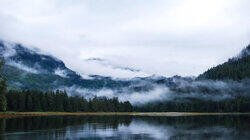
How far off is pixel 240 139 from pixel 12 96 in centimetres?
14186

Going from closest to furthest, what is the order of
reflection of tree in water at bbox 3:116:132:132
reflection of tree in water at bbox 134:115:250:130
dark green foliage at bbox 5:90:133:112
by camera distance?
reflection of tree in water at bbox 3:116:132:132
reflection of tree in water at bbox 134:115:250:130
dark green foliage at bbox 5:90:133:112

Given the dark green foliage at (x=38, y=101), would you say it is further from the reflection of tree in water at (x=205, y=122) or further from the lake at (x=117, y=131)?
the reflection of tree in water at (x=205, y=122)

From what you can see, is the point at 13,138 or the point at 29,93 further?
the point at 29,93

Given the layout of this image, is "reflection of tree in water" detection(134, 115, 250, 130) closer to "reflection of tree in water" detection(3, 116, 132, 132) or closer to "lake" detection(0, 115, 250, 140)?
"lake" detection(0, 115, 250, 140)

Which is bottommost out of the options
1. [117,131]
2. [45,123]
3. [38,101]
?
Answer: [117,131]

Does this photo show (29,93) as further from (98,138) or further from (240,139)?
(240,139)

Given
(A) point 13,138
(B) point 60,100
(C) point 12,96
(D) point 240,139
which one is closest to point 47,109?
(B) point 60,100

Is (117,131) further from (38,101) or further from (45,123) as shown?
(38,101)

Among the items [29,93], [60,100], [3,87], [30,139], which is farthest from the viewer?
[60,100]

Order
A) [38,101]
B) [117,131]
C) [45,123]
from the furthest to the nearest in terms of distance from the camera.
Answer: [38,101]
[45,123]
[117,131]

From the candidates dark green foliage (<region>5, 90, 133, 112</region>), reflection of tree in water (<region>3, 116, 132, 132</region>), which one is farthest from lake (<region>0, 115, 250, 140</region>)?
dark green foliage (<region>5, 90, 133, 112</region>)

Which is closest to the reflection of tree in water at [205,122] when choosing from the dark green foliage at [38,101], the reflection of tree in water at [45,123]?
the reflection of tree in water at [45,123]

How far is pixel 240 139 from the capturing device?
4459 centimetres

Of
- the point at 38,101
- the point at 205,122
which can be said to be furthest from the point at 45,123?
the point at 38,101
